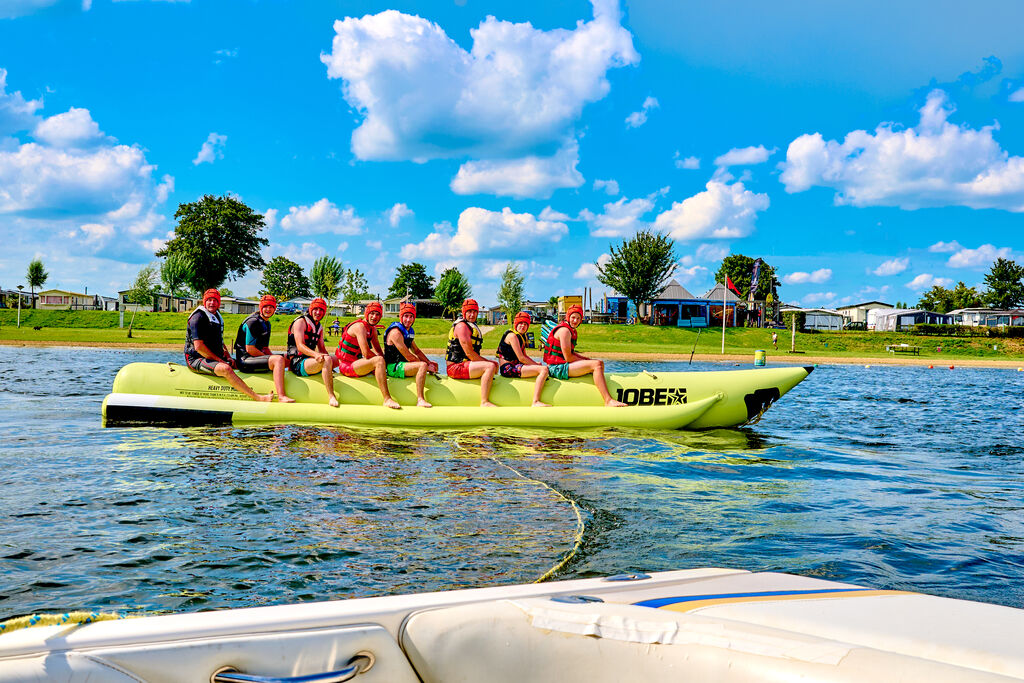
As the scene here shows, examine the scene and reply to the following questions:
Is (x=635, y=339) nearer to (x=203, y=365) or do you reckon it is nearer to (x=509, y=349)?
(x=509, y=349)

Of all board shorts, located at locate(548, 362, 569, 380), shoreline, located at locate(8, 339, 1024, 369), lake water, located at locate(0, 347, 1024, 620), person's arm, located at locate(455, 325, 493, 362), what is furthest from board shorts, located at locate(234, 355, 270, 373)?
shoreline, located at locate(8, 339, 1024, 369)

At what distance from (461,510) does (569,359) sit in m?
4.53

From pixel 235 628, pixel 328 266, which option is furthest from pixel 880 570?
pixel 328 266

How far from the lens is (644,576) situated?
108 inches

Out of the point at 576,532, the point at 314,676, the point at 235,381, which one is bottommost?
the point at 576,532

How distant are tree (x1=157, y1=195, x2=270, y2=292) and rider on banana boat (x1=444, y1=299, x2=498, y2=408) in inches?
2213

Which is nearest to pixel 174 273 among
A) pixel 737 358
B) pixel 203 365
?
pixel 737 358

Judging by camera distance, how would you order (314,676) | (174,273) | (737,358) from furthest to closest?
(174,273), (737,358), (314,676)

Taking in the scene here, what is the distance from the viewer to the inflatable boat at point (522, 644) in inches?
69.7

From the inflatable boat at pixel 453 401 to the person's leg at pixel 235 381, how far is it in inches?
3.3

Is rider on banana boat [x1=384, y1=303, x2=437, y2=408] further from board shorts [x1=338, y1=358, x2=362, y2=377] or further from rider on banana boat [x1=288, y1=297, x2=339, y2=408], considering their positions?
rider on banana boat [x1=288, y1=297, x2=339, y2=408]

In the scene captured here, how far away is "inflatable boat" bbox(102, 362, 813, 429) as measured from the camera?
9.02m

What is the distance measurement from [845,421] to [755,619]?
35.0ft

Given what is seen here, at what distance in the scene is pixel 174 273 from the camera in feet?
178
